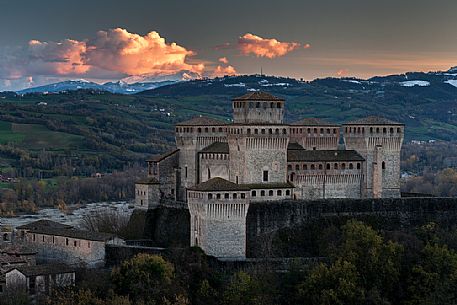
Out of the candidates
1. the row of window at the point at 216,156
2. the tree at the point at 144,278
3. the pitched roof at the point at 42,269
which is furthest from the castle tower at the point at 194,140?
the pitched roof at the point at 42,269

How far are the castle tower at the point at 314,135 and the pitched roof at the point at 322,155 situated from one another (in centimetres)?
266

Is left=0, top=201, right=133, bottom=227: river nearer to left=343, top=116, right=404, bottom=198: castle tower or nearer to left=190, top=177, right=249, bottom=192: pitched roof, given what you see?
left=343, top=116, right=404, bottom=198: castle tower

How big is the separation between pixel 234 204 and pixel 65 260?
12354mm

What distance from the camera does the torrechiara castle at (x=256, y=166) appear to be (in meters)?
54.9

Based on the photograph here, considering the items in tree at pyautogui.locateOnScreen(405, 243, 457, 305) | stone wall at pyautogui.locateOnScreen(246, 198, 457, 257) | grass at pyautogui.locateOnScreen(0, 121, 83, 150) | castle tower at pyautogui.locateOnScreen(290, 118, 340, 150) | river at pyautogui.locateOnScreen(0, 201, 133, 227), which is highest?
castle tower at pyautogui.locateOnScreen(290, 118, 340, 150)

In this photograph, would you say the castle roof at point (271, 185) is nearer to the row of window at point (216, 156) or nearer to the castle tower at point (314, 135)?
the row of window at point (216, 156)

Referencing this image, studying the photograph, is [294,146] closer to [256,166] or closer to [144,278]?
[256,166]

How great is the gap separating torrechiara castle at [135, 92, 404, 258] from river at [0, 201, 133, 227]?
32800 millimetres

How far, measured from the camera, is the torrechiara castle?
54.9m

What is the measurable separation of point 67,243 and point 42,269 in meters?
5.12

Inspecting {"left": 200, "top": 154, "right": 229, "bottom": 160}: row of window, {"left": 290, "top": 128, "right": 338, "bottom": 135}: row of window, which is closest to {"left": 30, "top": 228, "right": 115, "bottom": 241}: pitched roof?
{"left": 200, "top": 154, "right": 229, "bottom": 160}: row of window

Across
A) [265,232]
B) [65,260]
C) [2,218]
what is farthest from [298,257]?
[2,218]

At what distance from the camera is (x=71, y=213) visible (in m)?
110

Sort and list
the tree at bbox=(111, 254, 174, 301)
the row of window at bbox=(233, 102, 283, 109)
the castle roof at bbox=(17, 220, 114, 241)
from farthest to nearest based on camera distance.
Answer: the row of window at bbox=(233, 102, 283, 109)
the castle roof at bbox=(17, 220, 114, 241)
the tree at bbox=(111, 254, 174, 301)
